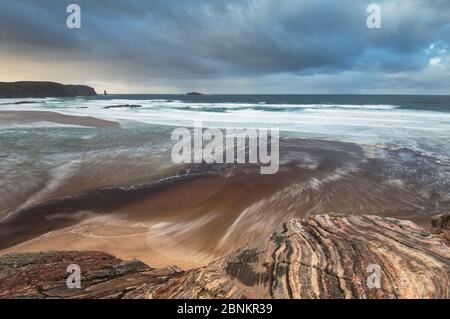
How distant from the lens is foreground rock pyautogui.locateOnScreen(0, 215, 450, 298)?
2543 millimetres

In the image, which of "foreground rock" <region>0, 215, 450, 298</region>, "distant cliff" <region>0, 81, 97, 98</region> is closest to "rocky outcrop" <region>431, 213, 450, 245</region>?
"foreground rock" <region>0, 215, 450, 298</region>

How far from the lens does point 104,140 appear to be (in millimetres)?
15297

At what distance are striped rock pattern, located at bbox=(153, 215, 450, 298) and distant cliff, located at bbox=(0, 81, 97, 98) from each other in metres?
120

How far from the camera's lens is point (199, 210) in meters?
7.18

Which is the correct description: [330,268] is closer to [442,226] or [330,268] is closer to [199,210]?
[442,226]

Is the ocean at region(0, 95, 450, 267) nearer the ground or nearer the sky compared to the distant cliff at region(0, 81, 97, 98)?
nearer the ground

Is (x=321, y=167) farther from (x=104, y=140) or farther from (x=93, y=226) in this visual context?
(x=104, y=140)

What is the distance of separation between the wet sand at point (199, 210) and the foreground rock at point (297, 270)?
173cm

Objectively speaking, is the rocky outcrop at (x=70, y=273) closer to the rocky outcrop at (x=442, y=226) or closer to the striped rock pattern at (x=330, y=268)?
the striped rock pattern at (x=330, y=268)

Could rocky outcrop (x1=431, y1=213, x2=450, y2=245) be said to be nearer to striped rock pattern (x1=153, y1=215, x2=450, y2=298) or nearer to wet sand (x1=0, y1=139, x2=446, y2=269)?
striped rock pattern (x1=153, y1=215, x2=450, y2=298)

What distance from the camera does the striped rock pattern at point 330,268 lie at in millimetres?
2506
